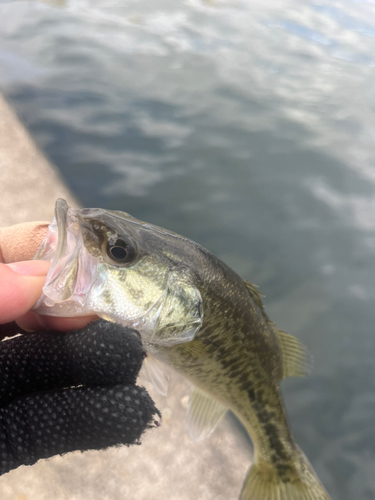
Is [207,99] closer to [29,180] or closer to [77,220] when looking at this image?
[29,180]

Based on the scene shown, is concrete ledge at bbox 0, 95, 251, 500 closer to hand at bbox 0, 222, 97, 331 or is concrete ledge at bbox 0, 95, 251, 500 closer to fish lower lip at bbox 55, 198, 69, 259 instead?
hand at bbox 0, 222, 97, 331

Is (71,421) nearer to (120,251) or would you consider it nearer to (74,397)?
(74,397)

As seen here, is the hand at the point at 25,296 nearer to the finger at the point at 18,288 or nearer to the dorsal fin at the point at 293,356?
the finger at the point at 18,288

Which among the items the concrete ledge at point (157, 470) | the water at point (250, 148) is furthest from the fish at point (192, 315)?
the water at point (250, 148)

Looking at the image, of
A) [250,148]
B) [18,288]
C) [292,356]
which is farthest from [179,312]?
[250,148]

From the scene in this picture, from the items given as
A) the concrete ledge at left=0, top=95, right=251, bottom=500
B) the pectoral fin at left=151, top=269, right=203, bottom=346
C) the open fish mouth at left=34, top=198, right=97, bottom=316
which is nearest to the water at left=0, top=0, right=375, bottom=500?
the concrete ledge at left=0, top=95, right=251, bottom=500

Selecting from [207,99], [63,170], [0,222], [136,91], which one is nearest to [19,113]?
[63,170]

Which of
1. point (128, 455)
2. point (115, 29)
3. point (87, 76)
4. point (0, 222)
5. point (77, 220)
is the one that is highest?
point (77, 220)
